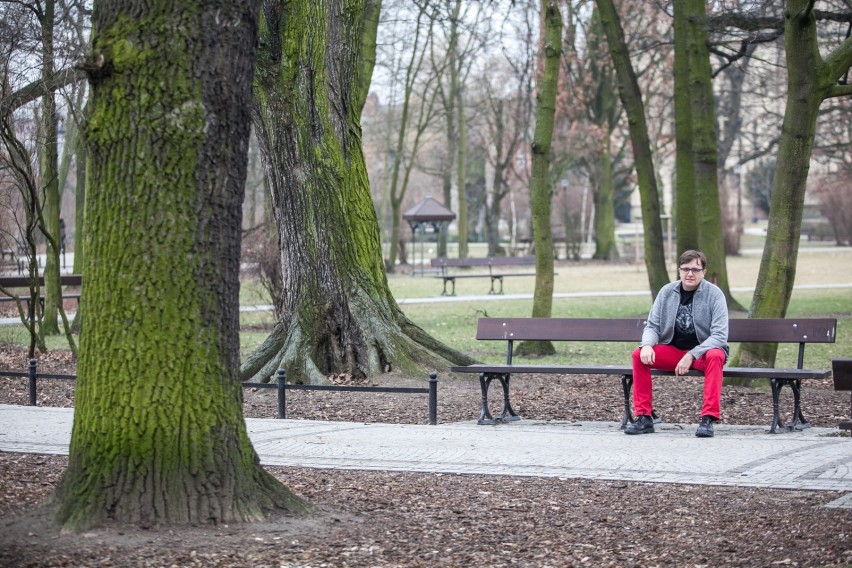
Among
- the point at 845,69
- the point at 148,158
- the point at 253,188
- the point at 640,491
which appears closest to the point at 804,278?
the point at 253,188

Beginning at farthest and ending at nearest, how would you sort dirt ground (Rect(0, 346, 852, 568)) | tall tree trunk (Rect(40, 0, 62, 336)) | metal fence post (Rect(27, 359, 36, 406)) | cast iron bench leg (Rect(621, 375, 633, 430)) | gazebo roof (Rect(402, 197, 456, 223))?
gazebo roof (Rect(402, 197, 456, 223)) < tall tree trunk (Rect(40, 0, 62, 336)) < metal fence post (Rect(27, 359, 36, 406)) < cast iron bench leg (Rect(621, 375, 633, 430)) < dirt ground (Rect(0, 346, 852, 568))

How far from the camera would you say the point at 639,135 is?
63.9ft

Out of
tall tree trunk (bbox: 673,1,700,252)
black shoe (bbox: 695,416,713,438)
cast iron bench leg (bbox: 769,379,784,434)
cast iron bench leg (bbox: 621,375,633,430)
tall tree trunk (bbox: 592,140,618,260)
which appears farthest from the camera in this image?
tall tree trunk (bbox: 592,140,618,260)

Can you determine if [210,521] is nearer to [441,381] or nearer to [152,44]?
[152,44]

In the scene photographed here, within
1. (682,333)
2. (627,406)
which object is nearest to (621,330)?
(627,406)

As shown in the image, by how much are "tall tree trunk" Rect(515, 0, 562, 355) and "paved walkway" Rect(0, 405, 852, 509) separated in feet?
19.3

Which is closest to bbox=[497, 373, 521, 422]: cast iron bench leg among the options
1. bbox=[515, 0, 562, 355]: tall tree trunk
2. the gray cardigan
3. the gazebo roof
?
the gray cardigan

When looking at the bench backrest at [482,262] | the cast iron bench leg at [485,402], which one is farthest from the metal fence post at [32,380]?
the bench backrest at [482,262]

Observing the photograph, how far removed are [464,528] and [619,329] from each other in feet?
17.4

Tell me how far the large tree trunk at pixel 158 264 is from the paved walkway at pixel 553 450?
92.7 inches

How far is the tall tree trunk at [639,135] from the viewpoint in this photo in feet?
60.3

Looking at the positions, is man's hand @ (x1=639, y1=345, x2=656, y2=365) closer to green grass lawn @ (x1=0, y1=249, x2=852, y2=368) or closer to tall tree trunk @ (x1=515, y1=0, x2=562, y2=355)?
tall tree trunk @ (x1=515, y1=0, x2=562, y2=355)

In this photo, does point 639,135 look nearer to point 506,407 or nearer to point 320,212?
point 320,212

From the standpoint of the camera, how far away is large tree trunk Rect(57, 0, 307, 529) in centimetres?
560
